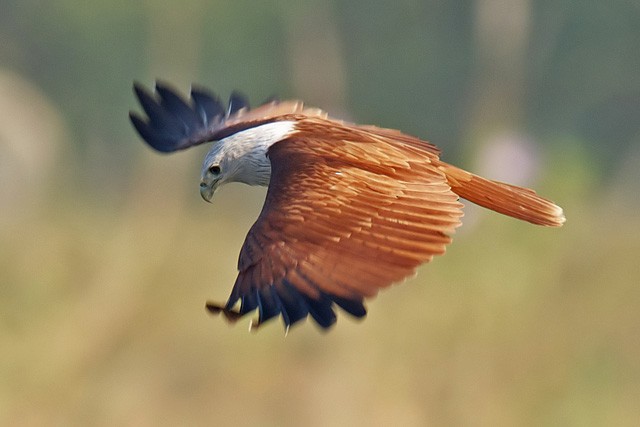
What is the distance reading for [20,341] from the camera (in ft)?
35.0

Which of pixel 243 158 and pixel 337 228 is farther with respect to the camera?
pixel 243 158

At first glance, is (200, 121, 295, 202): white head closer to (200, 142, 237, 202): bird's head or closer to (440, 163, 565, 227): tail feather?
(200, 142, 237, 202): bird's head

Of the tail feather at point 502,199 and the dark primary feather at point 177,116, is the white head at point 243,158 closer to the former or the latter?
the dark primary feather at point 177,116

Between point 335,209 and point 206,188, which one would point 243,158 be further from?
point 335,209

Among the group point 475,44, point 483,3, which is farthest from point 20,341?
point 475,44

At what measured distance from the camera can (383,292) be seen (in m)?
11.1

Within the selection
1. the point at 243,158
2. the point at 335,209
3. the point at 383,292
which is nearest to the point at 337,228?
the point at 335,209

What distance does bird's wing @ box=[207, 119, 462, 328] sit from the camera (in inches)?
213

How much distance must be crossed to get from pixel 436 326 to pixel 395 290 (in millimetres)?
870

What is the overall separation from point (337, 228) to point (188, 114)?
255 centimetres

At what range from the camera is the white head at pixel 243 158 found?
22.8 ft

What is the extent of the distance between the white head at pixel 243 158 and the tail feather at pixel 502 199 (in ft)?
2.80

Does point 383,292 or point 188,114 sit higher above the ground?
point 188,114

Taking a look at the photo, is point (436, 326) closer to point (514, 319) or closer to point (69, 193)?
point (514, 319)
